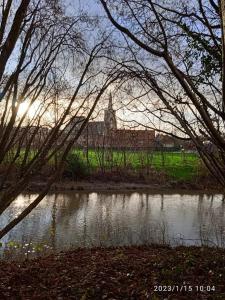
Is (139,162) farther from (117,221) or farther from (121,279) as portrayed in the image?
(121,279)

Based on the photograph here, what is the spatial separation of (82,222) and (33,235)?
3.27m

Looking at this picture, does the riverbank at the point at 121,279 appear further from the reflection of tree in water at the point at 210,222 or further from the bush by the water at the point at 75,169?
the bush by the water at the point at 75,169

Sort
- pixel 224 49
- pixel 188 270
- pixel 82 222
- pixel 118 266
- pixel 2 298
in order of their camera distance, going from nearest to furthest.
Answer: pixel 224 49, pixel 2 298, pixel 188 270, pixel 118 266, pixel 82 222

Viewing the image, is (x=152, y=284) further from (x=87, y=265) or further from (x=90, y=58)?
(x=90, y=58)

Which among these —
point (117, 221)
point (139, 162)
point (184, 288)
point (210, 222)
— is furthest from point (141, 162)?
point (184, 288)

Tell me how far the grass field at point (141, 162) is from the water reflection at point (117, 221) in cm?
895

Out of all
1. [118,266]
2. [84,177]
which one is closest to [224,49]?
[118,266]

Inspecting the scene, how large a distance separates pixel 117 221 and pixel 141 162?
67.4ft

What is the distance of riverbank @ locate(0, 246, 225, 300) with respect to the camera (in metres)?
4.80

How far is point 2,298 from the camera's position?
4.82m

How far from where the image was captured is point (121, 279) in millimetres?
5441

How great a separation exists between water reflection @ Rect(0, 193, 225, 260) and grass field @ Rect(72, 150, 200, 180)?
895cm

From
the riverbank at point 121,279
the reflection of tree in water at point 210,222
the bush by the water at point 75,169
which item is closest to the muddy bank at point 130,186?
the bush by the water at point 75,169

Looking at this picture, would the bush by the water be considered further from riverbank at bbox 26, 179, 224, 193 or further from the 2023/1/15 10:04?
the 2023/1/15 10:04
